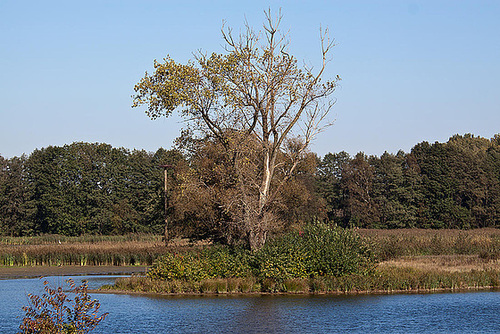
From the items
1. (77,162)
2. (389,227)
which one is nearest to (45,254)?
(77,162)

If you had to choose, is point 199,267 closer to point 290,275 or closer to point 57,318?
point 290,275

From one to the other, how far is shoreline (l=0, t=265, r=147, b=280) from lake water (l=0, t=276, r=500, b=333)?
469 inches

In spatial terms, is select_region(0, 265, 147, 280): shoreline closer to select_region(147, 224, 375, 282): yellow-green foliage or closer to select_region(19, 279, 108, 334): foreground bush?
select_region(147, 224, 375, 282): yellow-green foliage

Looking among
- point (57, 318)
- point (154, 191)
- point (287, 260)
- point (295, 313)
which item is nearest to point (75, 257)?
point (287, 260)

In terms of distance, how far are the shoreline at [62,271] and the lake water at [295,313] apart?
11921 mm

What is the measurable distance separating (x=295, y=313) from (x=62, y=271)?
83.2 feet

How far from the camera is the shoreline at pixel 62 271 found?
139ft

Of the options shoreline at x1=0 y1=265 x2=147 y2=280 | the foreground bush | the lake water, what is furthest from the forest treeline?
the foreground bush

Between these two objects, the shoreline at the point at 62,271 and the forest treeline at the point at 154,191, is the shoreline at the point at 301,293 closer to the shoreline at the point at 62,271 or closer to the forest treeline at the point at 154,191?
the shoreline at the point at 62,271

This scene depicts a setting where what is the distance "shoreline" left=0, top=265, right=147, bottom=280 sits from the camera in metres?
42.5

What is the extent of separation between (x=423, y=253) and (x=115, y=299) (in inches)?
1079

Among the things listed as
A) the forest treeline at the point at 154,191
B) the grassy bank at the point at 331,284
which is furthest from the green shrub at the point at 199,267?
the forest treeline at the point at 154,191

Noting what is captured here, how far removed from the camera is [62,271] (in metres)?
44.4

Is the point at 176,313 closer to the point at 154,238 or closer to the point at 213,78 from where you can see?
the point at 213,78
